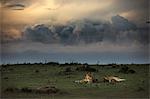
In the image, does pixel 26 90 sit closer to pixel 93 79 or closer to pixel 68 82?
pixel 68 82

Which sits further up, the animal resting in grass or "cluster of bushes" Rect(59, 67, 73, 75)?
"cluster of bushes" Rect(59, 67, 73, 75)

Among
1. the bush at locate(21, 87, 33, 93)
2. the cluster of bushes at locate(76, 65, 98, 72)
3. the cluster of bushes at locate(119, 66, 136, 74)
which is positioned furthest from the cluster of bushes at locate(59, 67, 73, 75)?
the cluster of bushes at locate(119, 66, 136, 74)

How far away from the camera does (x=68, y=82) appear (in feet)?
22.0

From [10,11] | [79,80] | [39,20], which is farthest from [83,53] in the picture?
[10,11]

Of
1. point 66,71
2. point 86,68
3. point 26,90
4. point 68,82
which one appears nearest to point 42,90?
point 26,90

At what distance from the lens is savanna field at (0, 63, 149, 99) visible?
6500 mm

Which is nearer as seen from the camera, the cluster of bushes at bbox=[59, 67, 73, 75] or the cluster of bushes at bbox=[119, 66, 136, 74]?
the cluster of bushes at bbox=[119, 66, 136, 74]

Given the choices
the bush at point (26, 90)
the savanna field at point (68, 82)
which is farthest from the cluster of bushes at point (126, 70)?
the bush at point (26, 90)

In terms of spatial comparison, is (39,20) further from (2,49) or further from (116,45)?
(116,45)

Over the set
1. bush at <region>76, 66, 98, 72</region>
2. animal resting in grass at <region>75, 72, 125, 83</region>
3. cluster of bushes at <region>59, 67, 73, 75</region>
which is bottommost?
animal resting in grass at <region>75, 72, 125, 83</region>

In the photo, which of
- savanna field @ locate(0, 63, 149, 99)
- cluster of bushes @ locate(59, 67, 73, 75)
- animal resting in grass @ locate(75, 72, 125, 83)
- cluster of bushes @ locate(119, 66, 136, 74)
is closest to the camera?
savanna field @ locate(0, 63, 149, 99)

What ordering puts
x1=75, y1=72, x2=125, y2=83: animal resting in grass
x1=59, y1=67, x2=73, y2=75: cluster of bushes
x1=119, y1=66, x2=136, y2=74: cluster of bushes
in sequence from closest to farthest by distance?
1. x1=75, y1=72, x2=125, y2=83: animal resting in grass
2. x1=119, y1=66, x2=136, y2=74: cluster of bushes
3. x1=59, y1=67, x2=73, y2=75: cluster of bushes

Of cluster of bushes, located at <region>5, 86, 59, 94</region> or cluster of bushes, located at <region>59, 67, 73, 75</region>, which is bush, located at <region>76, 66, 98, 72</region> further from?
cluster of bushes, located at <region>5, 86, 59, 94</region>

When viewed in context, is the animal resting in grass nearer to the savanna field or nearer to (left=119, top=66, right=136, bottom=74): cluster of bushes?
the savanna field
